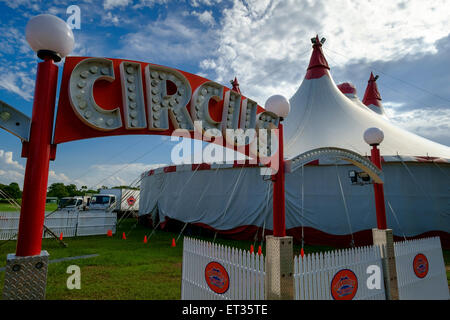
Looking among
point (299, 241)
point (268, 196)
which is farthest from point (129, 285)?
point (299, 241)

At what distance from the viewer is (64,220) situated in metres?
11.1

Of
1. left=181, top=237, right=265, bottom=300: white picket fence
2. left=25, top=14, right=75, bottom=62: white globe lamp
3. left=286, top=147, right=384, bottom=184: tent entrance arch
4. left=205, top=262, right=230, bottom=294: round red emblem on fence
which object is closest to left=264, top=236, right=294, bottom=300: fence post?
left=181, top=237, right=265, bottom=300: white picket fence

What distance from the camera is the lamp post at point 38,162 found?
2119mm

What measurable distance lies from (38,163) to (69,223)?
10738 mm

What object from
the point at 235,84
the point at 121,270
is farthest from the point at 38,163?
the point at 235,84

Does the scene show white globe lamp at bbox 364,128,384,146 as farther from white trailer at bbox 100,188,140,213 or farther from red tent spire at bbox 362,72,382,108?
white trailer at bbox 100,188,140,213

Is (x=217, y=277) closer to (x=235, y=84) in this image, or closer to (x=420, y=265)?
(x=420, y=265)

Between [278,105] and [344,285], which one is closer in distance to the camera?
[278,105]

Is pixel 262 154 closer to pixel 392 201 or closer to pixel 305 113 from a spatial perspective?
pixel 392 201

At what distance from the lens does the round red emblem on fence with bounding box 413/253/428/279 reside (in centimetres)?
516

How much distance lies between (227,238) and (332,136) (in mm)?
5828

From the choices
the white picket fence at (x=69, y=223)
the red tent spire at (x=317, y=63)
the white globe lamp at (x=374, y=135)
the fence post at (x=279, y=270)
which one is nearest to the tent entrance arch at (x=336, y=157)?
the white globe lamp at (x=374, y=135)

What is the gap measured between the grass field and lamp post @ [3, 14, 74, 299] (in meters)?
2.69

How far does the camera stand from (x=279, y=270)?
10.3 ft
